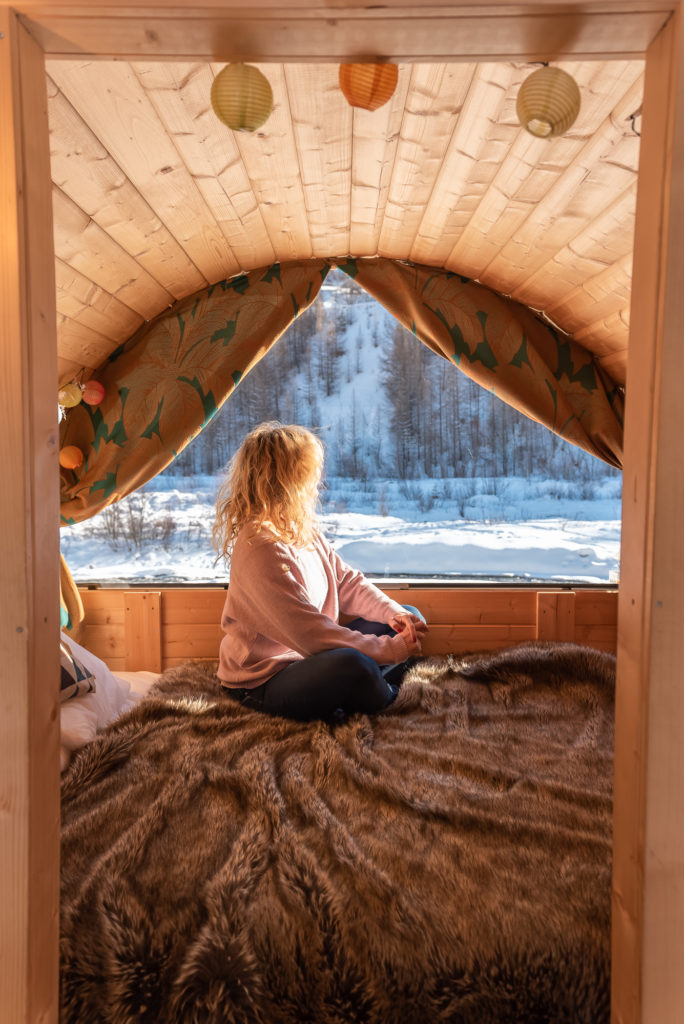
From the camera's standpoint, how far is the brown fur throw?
3.13ft

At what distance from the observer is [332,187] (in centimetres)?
184

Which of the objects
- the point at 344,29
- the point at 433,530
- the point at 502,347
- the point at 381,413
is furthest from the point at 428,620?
the point at 344,29

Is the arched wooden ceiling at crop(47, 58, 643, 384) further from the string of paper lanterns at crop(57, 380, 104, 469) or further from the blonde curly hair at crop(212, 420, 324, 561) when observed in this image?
the blonde curly hair at crop(212, 420, 324, 561)

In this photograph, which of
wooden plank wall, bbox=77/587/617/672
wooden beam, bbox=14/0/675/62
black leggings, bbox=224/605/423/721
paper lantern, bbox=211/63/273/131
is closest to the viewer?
wooden beam, bbox=14/0/675/62

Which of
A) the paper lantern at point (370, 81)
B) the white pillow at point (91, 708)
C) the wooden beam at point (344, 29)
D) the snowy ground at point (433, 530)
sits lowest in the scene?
the white pillow at point (91, 708)

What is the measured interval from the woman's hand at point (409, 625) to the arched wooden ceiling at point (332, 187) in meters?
1.25

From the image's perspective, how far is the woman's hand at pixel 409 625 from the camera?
206 cm

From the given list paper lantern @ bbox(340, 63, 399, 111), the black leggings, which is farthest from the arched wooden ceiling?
the black leggings

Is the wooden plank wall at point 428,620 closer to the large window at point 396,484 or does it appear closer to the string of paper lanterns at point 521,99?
the large window at point 396,484

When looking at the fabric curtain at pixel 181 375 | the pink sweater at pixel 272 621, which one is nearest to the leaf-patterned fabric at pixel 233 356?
the fabric curtain at pixel 181 375

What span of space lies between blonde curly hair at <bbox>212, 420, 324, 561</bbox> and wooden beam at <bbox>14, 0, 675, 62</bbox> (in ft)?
4.06

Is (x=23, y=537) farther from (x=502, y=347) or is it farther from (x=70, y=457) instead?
(x=502, y=347)

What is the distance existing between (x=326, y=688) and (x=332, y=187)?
58.1 inches

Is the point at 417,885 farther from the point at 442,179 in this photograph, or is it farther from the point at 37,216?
the point at 442,179
